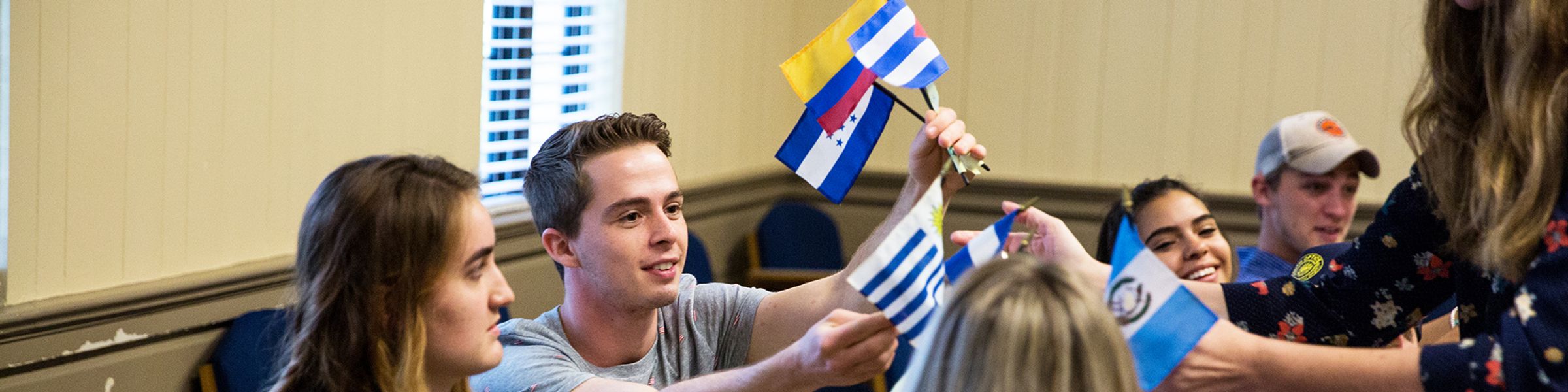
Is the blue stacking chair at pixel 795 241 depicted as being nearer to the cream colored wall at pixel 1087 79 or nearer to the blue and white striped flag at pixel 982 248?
the cream colored wall at pixel 1087 79

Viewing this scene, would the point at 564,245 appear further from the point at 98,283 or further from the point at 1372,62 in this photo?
the point at 1372,62

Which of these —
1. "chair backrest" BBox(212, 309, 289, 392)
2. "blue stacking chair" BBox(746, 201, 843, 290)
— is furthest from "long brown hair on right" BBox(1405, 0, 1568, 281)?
"blue stacking chair" BBox(746, 201, 843, 290)

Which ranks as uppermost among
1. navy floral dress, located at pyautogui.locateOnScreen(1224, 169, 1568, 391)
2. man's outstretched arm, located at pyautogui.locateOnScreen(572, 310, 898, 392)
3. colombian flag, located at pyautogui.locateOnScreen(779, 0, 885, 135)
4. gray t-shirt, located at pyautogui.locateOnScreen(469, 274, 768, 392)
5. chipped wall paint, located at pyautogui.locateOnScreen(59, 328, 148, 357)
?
colombian flag, located at pyautogui.locateOnScreen(779, 0, 885, 135)

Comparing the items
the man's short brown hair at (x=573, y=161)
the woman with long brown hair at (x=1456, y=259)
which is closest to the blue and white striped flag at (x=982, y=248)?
the woman with long brown hair at (x=1456, y=259)

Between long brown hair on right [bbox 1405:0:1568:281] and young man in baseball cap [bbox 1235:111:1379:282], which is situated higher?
long brown hair on right [bbox 1405:0:1568:281]

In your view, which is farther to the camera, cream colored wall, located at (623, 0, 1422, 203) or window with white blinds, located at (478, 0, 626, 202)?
cream colored wall, located at (623, 0, 1422, 203)

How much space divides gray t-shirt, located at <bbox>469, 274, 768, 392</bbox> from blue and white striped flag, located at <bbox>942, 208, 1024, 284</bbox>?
616mm

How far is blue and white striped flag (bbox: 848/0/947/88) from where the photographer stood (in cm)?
208

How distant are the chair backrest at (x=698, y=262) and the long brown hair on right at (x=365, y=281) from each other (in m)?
2.90

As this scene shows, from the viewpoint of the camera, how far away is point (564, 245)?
229 centimetres

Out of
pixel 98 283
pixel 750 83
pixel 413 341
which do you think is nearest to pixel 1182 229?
pixel 413 341

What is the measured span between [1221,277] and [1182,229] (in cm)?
14

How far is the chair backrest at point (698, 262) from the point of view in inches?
183

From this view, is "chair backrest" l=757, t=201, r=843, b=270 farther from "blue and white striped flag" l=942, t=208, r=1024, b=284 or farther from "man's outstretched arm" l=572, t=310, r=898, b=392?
"blue and white striped flag" l=942, t=208, r=1024, b=284
